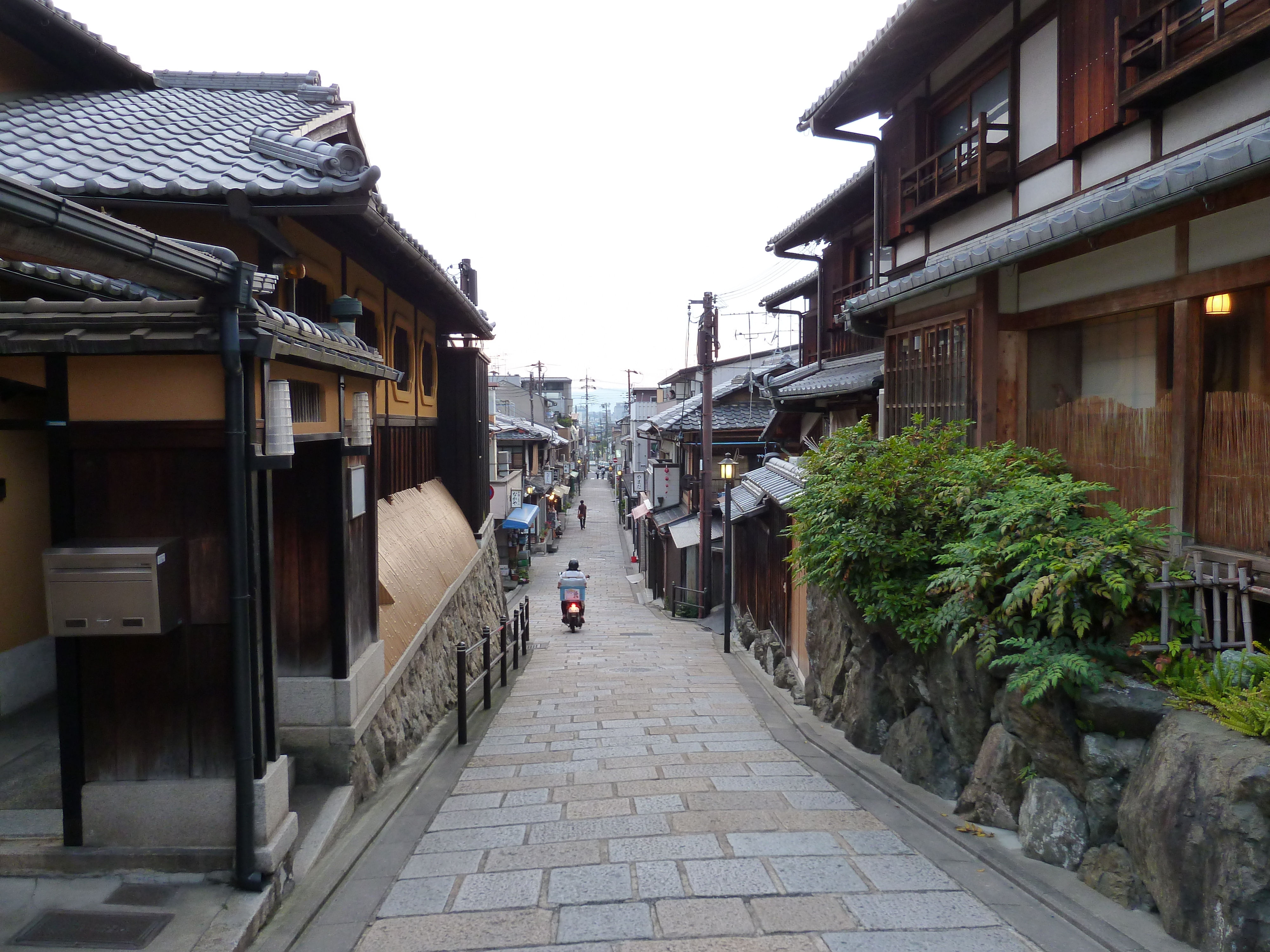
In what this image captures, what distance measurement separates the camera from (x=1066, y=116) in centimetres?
945

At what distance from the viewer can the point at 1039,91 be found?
10039mm

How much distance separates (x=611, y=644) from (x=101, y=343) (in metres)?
16.8

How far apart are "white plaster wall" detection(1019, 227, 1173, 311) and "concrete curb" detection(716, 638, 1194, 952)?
488 cm

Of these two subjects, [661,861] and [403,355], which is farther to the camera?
[403,355]

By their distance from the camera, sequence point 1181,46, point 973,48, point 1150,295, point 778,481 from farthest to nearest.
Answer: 1. point 778,481
2. point 973,48
3. point 1181,46
4. point 1150,295

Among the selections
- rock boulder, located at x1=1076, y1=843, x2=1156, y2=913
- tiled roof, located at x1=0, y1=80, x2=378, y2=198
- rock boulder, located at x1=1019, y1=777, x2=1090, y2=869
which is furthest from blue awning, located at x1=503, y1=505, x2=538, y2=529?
rock boulder, located at x1=1076, y1=843, x2=1156, y2=913

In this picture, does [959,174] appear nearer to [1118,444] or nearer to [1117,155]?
[1117,155]

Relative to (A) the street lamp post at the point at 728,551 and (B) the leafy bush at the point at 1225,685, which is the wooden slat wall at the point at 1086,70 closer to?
(B) the leafy bush at the point at 1225,685

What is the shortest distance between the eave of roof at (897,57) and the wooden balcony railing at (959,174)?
1.45 metres

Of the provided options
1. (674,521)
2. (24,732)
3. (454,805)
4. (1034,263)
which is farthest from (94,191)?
(674,521)

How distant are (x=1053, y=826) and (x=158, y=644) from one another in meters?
6.69

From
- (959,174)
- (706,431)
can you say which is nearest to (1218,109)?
(959,174)

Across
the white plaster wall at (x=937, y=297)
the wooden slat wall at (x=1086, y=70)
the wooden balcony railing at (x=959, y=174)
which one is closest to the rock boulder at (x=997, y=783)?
the white plaster wall at (x=937, y=297)

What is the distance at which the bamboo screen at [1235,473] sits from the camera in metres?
5.84
